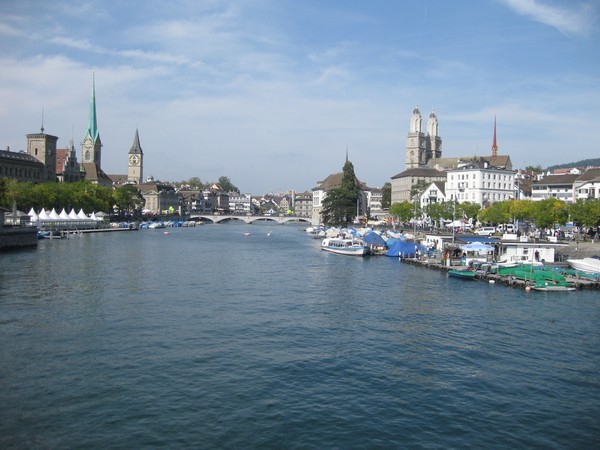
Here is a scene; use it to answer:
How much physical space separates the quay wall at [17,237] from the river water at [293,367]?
26.8m

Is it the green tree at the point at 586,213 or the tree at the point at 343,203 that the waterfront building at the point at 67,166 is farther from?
the green tree at the point at 586,213

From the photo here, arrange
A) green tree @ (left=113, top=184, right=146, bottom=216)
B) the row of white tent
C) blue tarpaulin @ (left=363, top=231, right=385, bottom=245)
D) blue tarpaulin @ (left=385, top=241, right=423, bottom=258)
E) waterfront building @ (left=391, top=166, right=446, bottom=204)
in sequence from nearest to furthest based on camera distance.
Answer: blue tarpaulin @ (left=385, top=241, right=423, bottom=258) → blue tarpaulin @ (left=363, top=231, right=385, bottom=245) → the row of white tent → green tree @ (left=113, top=184, right=146, bottom=216) → waterfront building @ (left=391, top=166, right=446, bottom=204)

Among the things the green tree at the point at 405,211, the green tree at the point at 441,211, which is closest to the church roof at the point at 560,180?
the green tree at the point at 441,211

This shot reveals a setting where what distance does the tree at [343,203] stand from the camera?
119 m

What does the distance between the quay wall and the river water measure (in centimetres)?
2676

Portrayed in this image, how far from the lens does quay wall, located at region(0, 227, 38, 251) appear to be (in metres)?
64.9

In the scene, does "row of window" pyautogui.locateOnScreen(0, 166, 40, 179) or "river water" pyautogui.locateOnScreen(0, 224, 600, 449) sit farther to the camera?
"row of window" pyautogui.locateOnScreen(0, 166, 40, 179)

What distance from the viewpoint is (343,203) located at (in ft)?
391

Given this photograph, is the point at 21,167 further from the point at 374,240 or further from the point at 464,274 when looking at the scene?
the point at 464,274

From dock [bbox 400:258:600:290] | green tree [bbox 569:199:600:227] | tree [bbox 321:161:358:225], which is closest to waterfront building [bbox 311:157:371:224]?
tree [bbox 321:161:358:225]

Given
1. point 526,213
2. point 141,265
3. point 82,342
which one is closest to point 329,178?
point 526,213

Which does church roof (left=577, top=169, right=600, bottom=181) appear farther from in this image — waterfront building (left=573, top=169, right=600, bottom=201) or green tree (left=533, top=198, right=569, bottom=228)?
green tree (left=533, top=198, right=569, bottom=228)

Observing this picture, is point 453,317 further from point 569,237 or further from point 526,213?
point 526,213

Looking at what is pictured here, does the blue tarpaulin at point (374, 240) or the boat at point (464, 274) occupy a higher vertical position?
the blue tarpaulin at point (374, 240)
